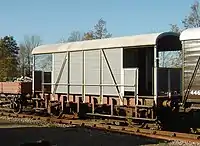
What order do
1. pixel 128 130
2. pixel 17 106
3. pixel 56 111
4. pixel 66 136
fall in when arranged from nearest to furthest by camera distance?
pixel 66 136, pixel 128 130, pixel 56 111, pixel 17 106

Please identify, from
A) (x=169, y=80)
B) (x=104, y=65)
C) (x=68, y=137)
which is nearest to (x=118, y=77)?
(x=104, y=65)

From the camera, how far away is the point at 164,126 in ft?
51.0

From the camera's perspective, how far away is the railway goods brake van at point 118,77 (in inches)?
598

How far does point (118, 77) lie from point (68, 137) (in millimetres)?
4206

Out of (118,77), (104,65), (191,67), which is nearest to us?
(191,67)

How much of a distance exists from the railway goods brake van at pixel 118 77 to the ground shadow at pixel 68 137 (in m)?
1.96

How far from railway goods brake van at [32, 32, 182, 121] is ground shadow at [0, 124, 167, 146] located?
1.96m

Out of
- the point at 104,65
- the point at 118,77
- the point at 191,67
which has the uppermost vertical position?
the point at 104,65

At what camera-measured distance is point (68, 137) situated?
13.3 m

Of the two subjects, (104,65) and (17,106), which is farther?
(17,106)

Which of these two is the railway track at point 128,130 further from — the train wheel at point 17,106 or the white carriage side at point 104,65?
the train wheel at point 17,106

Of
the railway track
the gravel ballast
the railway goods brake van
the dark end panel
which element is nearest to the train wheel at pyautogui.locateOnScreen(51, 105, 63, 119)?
the railway goods brake van

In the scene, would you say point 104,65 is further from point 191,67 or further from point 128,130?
point 191,67

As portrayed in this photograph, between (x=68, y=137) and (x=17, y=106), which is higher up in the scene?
(x=17, y=106)
